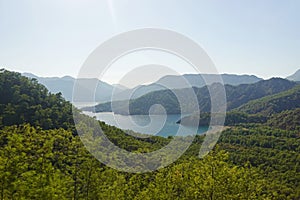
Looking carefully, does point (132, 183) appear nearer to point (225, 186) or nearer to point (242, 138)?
point (225, 186)

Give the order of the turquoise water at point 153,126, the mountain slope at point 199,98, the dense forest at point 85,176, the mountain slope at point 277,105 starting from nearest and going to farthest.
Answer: the dense forest at point 85,176 < the turquoise water at point 153,126 < the mountain slope at point 277,105 < the mountain slope at point 199,98

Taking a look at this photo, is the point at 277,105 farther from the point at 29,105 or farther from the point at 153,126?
the point at 29,105

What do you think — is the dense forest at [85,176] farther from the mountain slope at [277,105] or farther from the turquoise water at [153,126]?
the mountain slope at [277,105]

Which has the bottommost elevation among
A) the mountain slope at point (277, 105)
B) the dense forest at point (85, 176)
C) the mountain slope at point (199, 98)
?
the dense forest at point (85, 176)

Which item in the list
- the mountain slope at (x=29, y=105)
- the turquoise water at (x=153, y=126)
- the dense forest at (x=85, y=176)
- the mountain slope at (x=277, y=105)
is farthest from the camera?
the mountain slope at (x=277, y=105)

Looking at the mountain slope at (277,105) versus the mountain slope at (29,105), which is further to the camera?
the mountain slope at (277,105)

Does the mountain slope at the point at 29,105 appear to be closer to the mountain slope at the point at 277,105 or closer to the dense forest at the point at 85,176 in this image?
the dense forest at the point at 85,176

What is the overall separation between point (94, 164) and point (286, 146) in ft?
188

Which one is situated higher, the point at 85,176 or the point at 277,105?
the point at 277,105

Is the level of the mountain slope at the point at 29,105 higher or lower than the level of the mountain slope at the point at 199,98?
lower

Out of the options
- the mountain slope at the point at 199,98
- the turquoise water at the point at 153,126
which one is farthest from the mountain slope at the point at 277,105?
the turquoise water at the point at 153,126

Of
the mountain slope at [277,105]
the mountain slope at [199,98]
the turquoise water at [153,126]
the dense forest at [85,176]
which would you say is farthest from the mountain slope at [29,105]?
the mountain slope at [277,105]

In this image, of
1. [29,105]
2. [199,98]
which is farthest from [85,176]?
[199,98]

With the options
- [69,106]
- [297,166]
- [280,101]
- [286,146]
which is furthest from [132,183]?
[280,101]
